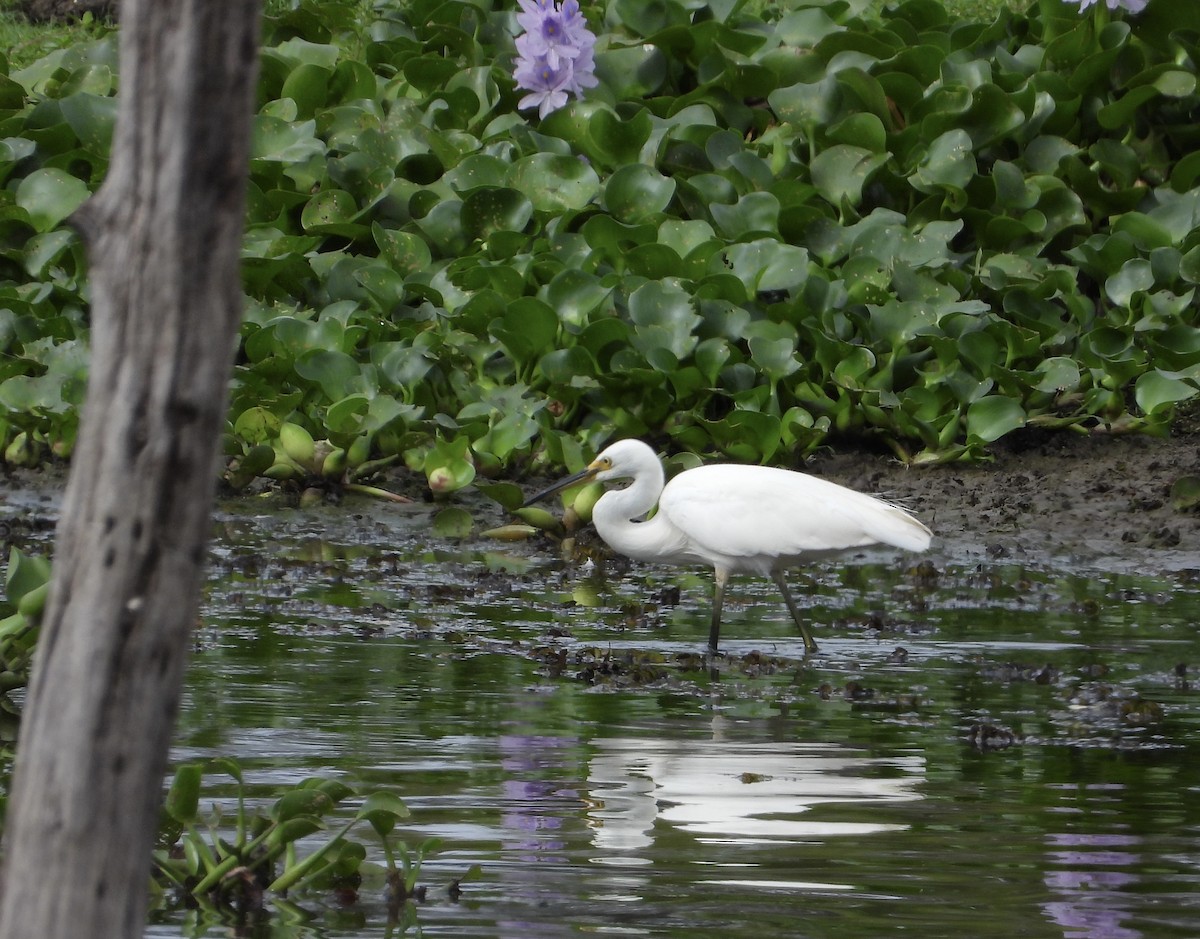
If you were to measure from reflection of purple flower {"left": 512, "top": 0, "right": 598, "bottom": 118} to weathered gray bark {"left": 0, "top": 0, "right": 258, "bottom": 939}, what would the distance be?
861 centimetres

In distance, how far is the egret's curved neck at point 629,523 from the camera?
7.78 meters

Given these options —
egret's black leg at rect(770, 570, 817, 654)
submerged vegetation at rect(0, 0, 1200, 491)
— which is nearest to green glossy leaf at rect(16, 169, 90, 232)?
submerged vegetation at rect(0, 0, 1200, 491)

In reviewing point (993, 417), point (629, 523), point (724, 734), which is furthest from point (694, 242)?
point (724, 734)

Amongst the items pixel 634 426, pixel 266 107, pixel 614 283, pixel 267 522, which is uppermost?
pixel 266 107

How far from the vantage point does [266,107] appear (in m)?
11.5

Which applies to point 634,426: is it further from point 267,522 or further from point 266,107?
point 266,107

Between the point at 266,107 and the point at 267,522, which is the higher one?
the point at 266,107

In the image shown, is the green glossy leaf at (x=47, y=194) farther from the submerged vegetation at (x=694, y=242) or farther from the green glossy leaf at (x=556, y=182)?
the green glossy leaf at (x=556, y=182)

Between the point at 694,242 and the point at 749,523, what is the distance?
3.12 m

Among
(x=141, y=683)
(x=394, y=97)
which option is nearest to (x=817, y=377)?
(x=394, y=97)

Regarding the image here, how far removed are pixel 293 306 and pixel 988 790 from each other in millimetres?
6354

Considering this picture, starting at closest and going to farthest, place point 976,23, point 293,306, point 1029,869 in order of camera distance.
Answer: point 1029,869, point 293,306, point 976,23

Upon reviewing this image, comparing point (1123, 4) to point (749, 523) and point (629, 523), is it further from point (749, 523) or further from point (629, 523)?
point (749, 523)

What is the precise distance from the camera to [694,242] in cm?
1010
